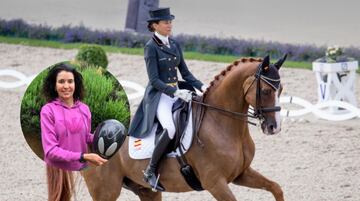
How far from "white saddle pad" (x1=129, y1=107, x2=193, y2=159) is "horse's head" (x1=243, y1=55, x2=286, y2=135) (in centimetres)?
60

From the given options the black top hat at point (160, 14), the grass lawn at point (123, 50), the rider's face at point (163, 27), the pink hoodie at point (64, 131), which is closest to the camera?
the pink hoodie at point (64, 131)

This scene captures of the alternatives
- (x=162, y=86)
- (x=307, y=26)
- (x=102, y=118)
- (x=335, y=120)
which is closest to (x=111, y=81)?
(x=102, y=118)

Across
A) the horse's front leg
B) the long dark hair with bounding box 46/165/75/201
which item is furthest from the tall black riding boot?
the long dark hair with bounding box 46/165/75/201

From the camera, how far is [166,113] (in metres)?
6.59

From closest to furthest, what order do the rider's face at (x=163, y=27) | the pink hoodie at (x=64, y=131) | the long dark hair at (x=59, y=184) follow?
1. the pink hoodie at (x=64, y=131)
2. the long dark hair at (x=59, y=184)
3. the rider's face at (x=163, y=27)

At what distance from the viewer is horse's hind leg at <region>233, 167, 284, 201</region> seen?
20.8 feet

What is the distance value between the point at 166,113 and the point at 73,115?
3.65 meters

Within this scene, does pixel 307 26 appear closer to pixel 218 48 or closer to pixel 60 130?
pixel 218 48

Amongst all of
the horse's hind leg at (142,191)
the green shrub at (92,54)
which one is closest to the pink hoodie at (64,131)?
the horse's hind leg at (142,191)

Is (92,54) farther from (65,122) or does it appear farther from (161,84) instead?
(65,122)

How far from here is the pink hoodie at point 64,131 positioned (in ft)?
9.53

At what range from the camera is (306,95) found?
1448 cm

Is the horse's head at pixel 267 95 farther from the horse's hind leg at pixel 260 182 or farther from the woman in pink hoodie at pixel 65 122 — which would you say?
the woman in pink hoodie at pixel 65 122

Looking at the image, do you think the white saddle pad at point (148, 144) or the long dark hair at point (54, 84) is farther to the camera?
the white saddle pad at point (148, 144)
